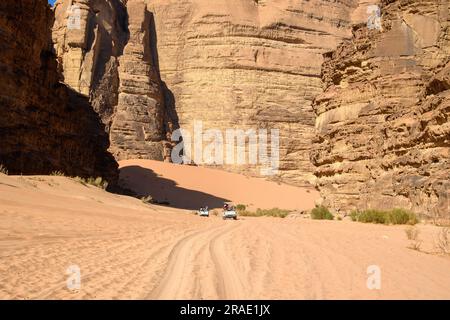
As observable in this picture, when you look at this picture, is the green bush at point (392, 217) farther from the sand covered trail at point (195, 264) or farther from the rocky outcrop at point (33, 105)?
the rocky outcrop at point (33, 105)

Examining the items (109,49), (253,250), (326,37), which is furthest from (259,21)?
(253,250)

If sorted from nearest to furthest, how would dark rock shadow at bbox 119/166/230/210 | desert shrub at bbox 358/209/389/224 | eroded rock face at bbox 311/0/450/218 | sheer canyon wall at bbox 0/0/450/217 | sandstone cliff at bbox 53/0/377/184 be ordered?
desert shrub at bbox 358/209/389/224 → eroded rock face at bbox 311/0/450/218 → sheer canyon wall at bbox 0/0/450/217 → dark rock shadow at bbox 119/166/230/210 → sandstone cliff at bbox 53/0/377/184

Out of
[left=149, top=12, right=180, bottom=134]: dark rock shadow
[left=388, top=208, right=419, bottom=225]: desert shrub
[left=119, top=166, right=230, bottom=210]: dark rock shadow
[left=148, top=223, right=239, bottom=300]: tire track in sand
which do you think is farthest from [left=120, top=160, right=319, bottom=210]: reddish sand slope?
[left=148, top=223, right=239, bottom=300]: tire track in sand

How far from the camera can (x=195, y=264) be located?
17.3 feet

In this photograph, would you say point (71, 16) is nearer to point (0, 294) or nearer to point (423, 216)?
point (423, 216)

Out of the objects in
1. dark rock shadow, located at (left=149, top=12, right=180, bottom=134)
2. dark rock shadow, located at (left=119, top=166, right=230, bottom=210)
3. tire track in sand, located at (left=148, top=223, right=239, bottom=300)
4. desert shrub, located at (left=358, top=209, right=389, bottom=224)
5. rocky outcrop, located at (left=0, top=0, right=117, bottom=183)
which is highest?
dark rock shadow, located at (left=149, top=12, right=180, bottom=134)

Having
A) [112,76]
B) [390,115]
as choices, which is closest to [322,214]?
[390,115]

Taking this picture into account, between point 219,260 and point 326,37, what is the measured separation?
58.5 metres

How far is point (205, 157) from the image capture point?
50406 millimetres

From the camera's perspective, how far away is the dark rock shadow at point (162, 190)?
38.5 m

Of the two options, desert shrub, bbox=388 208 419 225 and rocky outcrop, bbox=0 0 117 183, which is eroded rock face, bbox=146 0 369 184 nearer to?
rocky outcrop, bbox=0 0 117 183

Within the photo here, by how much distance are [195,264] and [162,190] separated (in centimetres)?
3595

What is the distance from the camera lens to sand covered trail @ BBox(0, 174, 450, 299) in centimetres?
392

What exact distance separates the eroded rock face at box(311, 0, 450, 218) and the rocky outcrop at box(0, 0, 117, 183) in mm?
13964
